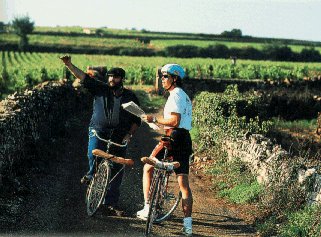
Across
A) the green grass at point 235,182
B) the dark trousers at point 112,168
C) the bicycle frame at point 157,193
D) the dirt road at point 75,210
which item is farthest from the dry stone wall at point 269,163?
the dark trousers at point 112,168

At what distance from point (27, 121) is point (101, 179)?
14.3 feet

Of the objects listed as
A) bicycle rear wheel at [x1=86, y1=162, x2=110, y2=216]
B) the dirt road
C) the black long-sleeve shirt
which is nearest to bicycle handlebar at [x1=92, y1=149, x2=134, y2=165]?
bicycle rear wheel at [x1=86, y1=162, x2=110, y2=216]

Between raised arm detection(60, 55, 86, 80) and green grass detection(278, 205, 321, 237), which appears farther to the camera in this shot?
raised arm detection(60, 55, 86, 80)

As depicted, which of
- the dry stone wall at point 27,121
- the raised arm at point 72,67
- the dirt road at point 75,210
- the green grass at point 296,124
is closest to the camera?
the dirt road at point 75,210

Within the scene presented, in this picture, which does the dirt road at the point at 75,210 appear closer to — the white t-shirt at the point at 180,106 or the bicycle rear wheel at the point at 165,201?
the bicycle rear wheel at the point at 165,201

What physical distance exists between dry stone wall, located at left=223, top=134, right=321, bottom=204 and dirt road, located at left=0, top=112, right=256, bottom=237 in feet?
2.73

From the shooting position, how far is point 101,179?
31.2ft

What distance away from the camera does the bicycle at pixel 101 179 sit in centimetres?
930

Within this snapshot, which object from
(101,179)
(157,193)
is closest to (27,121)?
(101,179)

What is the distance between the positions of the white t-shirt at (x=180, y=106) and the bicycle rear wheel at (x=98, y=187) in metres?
1.28

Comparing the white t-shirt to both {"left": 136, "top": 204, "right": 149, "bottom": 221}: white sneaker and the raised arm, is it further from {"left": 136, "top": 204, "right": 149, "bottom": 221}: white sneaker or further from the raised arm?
the raised arm

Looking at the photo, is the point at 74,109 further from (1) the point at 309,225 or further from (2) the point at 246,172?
(1) the point at 309,225

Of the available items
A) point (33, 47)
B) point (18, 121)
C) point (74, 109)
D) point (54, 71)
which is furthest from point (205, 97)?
point (33, 47)

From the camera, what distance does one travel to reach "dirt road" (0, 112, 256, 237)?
349 inches
